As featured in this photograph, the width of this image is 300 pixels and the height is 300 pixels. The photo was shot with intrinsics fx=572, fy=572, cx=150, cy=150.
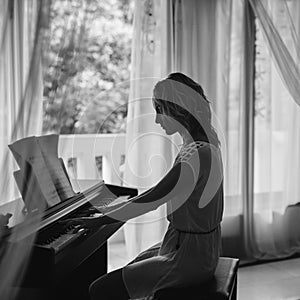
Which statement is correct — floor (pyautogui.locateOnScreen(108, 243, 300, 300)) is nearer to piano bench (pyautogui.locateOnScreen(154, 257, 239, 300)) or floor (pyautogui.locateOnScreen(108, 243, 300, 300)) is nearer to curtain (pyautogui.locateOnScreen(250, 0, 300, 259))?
curtain (pyautogui.locateOnScreen(250, 0, 300, 259))

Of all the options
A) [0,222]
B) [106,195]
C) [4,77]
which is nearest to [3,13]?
[4,77]

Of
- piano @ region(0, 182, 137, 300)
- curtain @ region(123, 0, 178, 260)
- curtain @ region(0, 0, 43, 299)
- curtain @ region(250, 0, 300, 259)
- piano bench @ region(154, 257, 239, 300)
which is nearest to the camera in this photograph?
curtain @ region(0, 0, 43, 299)

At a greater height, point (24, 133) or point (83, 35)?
point (83, 35)

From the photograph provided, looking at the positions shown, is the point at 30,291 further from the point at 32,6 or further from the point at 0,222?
the point at 32,6

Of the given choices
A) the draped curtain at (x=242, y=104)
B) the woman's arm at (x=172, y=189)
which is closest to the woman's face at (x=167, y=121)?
the woman's arm at (x=172, y=189)

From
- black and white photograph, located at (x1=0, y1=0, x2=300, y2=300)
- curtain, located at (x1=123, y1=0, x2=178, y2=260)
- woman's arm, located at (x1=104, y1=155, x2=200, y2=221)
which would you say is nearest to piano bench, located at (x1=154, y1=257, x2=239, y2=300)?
black and white photograph, located at (x1=0, y1=0, x2=300, y2=300)

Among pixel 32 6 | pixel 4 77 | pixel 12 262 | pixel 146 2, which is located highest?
pixel 146 2

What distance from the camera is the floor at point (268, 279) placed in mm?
3529

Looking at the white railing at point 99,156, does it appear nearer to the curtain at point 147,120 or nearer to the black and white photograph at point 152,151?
the black and white photograph at point 152,151

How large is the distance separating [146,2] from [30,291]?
218 cm

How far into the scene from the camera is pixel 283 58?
348 cm

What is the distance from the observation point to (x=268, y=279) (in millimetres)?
3842

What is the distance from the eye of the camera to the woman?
7.79 ft

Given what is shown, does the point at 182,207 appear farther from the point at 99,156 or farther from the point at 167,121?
the point at 99,156
